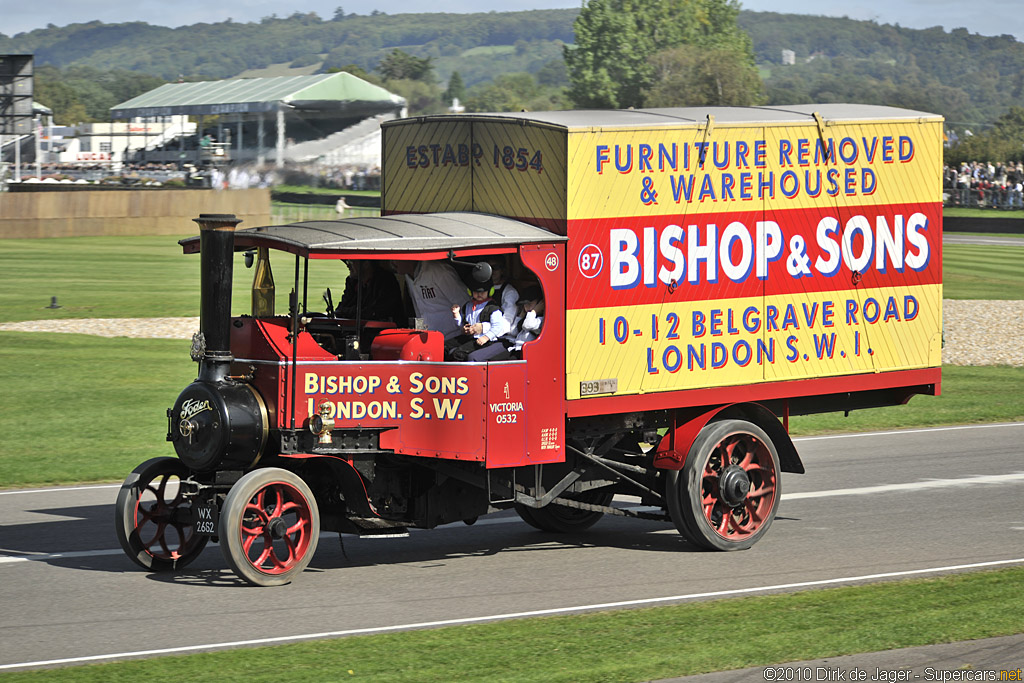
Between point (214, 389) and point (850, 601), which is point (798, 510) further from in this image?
point (214, 389)

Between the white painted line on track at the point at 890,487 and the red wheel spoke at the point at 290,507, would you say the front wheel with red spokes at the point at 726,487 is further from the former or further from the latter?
the red wheel spoke at the point at 290,507

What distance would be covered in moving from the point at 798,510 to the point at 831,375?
5.87ft

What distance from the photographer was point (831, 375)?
1145 centimetres

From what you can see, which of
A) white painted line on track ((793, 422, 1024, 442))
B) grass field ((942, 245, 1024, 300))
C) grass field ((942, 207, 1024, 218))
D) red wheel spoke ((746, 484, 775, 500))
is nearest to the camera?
red wheel spoke ((746, 484, 775, 500))

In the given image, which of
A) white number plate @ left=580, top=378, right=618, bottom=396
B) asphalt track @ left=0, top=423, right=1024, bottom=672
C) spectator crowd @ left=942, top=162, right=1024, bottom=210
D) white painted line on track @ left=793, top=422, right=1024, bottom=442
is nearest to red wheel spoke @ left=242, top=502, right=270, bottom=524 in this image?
asphalt track @ left=0, top=423, right=1024, bottom=672

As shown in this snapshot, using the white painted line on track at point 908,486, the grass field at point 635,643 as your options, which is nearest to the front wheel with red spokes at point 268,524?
the grass field at point 635,643

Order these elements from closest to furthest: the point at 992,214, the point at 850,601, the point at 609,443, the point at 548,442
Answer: the point at 850,601
the point at 548,442
the point at 609,443
the point at 992,214

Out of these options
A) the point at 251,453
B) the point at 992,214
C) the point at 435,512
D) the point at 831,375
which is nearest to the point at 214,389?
the point at 251,453

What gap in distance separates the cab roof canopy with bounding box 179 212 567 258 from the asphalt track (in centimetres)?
224

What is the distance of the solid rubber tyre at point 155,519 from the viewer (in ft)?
32.0

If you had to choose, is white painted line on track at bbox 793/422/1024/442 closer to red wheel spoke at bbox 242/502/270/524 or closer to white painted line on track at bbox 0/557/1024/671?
white painted line on track at bbox 0/557/1024/671

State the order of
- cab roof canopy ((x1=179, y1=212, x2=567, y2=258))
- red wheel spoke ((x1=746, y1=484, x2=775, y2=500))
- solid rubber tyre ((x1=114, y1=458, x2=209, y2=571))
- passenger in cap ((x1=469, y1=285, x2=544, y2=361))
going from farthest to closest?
red wheel spoke ((x1=746, y1=484, x2=775, y2=500))
passenger in cap ((x1=469, y1=285, x2=544, y2=361))
solid rubber tyre ((x1=114, y1=458, x2=209, y2=571))
cab roof canopy ((x1=179, y1=212, x2=567, y2=258))

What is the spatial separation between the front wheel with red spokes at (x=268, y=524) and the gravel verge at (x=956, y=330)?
17.2 meters

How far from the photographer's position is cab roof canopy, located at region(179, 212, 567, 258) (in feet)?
30.6
